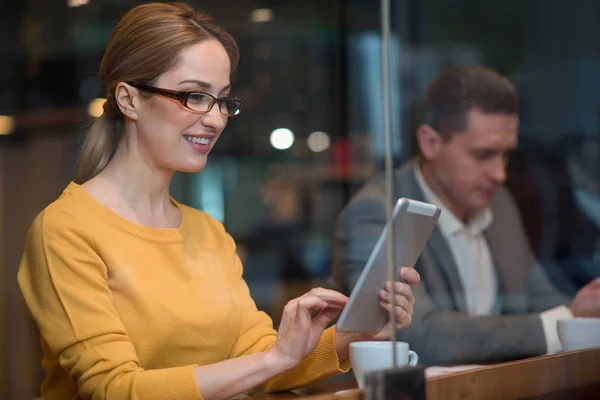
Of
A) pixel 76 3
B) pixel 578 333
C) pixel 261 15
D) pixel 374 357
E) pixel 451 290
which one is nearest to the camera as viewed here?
pixel 374 357

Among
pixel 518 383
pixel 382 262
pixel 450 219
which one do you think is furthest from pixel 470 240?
pixel 382 262

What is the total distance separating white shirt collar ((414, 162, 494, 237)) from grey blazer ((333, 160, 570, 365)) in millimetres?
27

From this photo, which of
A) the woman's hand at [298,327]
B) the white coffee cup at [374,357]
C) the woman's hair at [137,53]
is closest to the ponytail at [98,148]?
the woman's hair at [137,53]

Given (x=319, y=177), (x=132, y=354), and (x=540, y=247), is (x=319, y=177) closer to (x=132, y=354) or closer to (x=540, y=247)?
(x=540, y=247)

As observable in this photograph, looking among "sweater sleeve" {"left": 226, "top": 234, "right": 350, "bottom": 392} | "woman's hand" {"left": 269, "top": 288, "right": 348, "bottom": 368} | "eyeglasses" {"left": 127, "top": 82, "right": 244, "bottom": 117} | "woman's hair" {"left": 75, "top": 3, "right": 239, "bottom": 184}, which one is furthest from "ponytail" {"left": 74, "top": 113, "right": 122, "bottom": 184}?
"woman's hand" {"left": 269, "top": 288, "right": 348, "bottom": 368}

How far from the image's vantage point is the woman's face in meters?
1.62

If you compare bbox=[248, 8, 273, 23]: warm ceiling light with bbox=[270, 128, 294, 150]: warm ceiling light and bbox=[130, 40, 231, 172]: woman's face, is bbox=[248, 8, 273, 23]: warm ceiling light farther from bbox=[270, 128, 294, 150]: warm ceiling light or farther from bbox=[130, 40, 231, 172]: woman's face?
bbox=[130, 40, 231, 172]: woman's face

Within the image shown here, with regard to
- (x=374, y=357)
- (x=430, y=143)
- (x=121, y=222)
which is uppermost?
(x=430, y=143)

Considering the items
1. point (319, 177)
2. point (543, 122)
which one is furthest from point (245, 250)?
point (543, 122)

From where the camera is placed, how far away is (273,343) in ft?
5.37

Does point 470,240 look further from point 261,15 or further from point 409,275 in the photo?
point 261,15

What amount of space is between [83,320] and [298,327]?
36cm

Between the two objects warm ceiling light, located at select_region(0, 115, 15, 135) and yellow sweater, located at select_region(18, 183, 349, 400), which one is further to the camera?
warm ceiling light, located at select_region(0, 115, 15, 135)

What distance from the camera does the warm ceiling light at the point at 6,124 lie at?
153 inches
